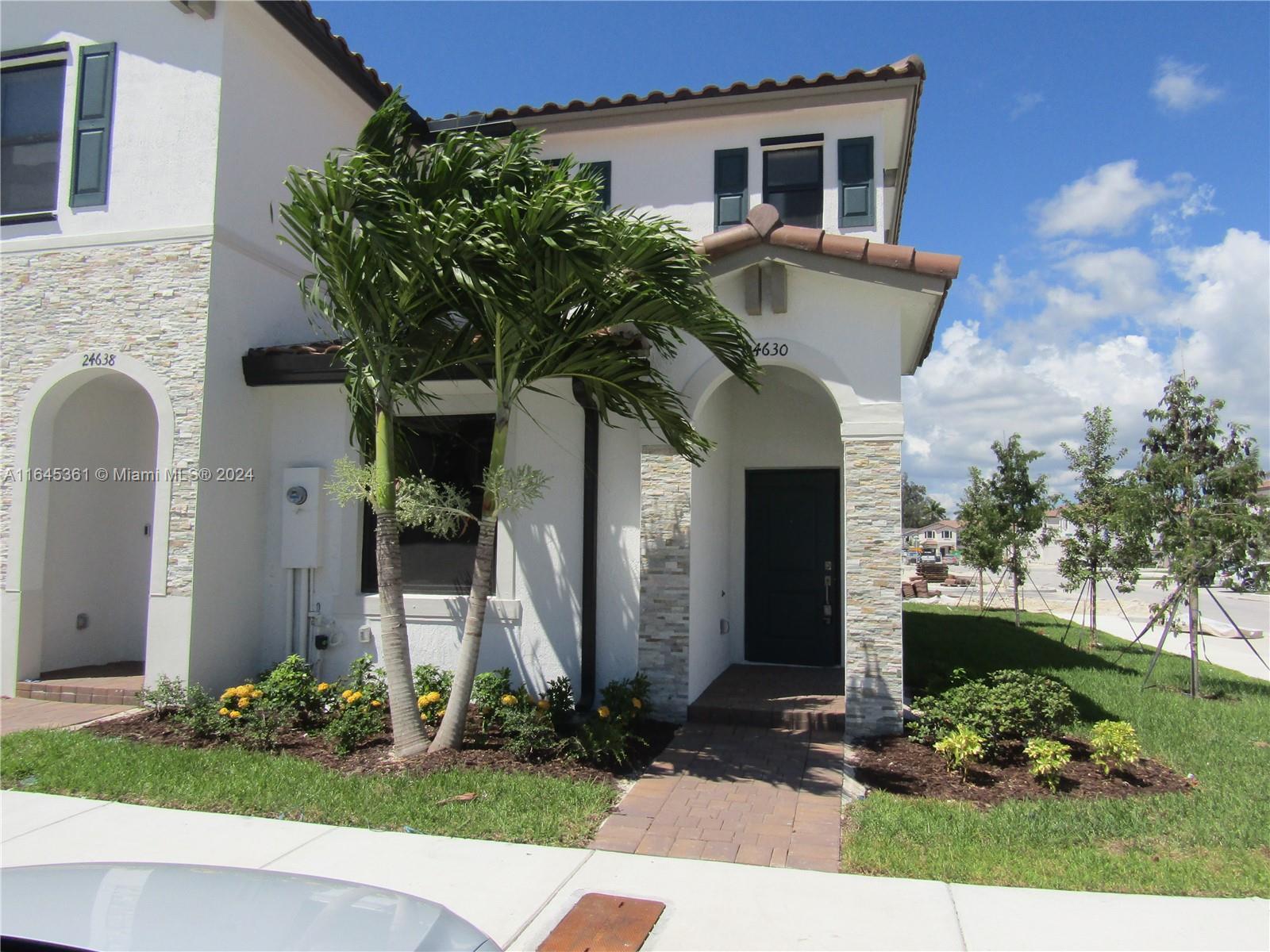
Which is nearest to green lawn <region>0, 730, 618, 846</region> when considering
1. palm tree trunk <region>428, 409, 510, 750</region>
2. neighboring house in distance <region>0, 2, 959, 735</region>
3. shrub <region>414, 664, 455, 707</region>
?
palm tree trunk <region>428, 409, 510, 750</region>

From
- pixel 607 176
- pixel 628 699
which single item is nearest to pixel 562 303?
pixel 628 699

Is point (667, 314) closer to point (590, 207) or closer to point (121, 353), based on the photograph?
point (590, 207)

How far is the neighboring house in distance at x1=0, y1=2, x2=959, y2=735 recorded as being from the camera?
26.3 ft

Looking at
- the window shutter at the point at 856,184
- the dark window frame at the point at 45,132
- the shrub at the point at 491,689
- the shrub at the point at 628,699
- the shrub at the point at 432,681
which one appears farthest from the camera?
the window shutter at the point at 856,184

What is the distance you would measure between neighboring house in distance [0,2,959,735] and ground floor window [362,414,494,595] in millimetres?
33

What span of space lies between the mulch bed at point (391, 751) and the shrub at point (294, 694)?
0.87 ft

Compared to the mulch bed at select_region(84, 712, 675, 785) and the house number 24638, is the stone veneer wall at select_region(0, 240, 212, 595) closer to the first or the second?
the mulch bed at select_region(84, 712, 675, 785)

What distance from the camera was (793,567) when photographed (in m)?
10.9

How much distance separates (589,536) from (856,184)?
6203 millimetres

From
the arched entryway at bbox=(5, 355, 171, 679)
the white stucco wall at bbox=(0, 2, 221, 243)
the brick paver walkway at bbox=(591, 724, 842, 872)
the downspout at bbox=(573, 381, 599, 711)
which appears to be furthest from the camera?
the white stucco wall at bbox=(0, 2, 221, 243)

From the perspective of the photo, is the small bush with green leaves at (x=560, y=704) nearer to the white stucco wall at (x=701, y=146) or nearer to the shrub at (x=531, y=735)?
the shrub at (x=531, y=735)

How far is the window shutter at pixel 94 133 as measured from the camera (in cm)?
923

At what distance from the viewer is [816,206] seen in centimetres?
1138

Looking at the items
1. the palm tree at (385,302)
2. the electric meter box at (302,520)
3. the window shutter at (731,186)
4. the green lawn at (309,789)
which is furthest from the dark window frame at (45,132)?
the window shutter at (731,186)
